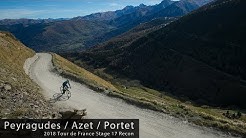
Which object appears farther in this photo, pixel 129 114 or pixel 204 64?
pixel 204 64

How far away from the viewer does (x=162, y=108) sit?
109ft

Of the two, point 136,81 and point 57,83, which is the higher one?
point 57,83

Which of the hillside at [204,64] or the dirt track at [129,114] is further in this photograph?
the hillside at [204,64]

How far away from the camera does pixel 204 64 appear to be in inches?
6176

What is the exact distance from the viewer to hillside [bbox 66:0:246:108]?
13350 cm

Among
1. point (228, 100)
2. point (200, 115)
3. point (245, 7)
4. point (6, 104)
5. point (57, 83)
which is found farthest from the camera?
point (245, 7)

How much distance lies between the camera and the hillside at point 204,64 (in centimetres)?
13350

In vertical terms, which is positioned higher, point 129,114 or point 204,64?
point 129,114

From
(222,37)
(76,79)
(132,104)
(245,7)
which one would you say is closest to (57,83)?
(76,79)

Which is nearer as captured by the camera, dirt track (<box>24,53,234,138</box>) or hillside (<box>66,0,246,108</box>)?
dirt track (<box>24,53,234,138</box>)

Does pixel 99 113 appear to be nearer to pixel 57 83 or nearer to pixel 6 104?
pixel 6 104

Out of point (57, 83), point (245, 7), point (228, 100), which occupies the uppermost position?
point (245, 7)

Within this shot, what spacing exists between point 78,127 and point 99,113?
24.1 ft

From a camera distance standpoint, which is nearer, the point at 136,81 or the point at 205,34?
the point at 136,81
